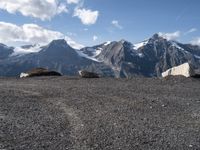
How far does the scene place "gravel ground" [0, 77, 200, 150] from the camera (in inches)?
530

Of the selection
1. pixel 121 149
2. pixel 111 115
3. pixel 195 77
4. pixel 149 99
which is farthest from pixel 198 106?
pixel 195 77

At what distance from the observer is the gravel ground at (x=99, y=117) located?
44.2 ft

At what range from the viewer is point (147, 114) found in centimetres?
1789

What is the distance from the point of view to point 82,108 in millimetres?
19234

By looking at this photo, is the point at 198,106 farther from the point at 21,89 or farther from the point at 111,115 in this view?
the point at 21,89

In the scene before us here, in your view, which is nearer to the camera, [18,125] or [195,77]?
[18,125]

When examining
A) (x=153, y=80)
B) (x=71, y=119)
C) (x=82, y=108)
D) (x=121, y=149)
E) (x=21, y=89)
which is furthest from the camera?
(x=153, y=80)

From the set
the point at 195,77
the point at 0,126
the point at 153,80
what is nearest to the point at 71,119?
the point at 0,126

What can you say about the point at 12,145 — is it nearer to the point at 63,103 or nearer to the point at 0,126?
the point at 0,126

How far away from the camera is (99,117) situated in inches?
676

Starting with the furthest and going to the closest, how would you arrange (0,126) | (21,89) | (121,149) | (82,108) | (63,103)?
(21,89) < (63,103) < (82,108) < (0,126) < (121,149)

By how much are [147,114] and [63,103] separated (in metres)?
4.87

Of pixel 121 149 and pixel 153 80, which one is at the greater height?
pixel 153 80

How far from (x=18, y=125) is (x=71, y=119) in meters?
2.33
